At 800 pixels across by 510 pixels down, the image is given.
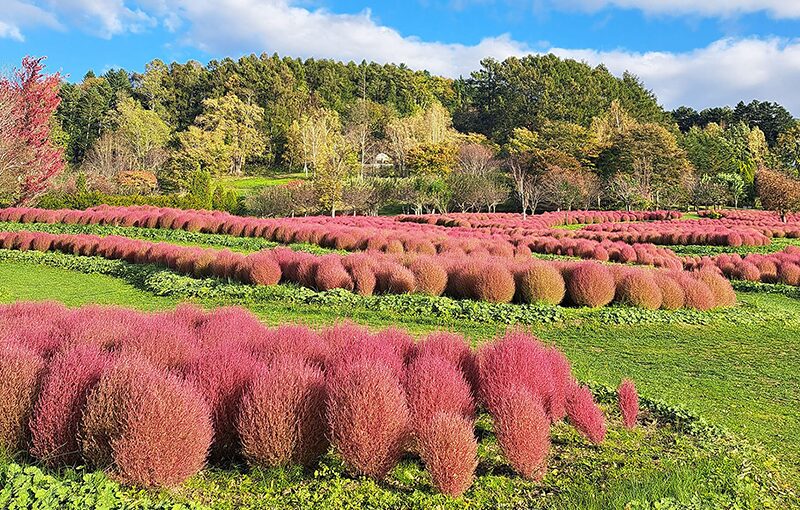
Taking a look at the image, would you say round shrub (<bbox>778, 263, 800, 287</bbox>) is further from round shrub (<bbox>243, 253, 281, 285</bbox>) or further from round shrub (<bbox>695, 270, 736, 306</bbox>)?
round shrub (<bbox>243, 253, 281, 285</bbox>)

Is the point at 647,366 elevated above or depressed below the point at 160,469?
below

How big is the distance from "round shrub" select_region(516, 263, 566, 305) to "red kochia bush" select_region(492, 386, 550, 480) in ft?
23.7

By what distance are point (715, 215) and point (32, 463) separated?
167ft

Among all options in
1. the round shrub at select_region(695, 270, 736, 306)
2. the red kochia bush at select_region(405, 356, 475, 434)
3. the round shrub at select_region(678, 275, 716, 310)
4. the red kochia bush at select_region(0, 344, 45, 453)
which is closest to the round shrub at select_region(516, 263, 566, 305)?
the round shrub at select_region(678, 275, 716, 310)

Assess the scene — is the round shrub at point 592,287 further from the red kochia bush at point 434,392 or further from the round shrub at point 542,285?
the red kochia bush at point 434,392

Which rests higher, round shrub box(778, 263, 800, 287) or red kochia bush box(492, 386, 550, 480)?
red kochia bush box(492, 386, 550, 480)

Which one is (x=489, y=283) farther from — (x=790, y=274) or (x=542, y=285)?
(x=790, y=274)

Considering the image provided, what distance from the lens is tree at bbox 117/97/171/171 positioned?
66312mm

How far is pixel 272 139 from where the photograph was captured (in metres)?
80.3

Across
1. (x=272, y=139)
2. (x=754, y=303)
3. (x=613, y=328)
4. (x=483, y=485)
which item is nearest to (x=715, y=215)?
(x=754, y=303)

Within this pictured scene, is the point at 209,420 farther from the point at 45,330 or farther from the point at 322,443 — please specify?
the point at 45,330

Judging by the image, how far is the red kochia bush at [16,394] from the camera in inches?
146

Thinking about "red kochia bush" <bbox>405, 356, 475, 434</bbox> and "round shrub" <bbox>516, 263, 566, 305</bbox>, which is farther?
"round shrub" <bbox>516, 263, 566, 305</bbox>

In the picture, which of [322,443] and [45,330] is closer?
[322,443]
